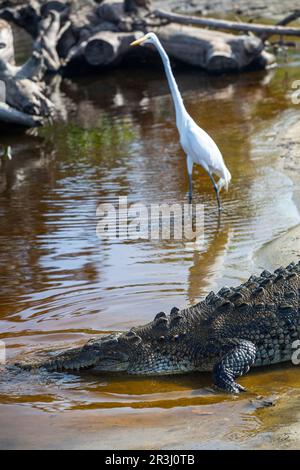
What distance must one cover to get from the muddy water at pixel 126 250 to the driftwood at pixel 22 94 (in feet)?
1.80

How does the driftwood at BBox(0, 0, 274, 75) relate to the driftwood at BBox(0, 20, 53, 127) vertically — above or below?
above

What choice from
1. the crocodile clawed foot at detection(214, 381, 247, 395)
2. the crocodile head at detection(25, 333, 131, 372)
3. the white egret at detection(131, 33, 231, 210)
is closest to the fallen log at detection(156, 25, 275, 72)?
the white egret at detection(131, 33, 231, 210)

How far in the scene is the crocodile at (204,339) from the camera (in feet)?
A: 20.7

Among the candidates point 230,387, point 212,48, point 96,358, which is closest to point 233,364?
point 230,387

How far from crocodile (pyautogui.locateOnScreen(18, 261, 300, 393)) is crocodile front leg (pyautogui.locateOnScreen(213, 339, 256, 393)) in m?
0.01

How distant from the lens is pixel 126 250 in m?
9.27

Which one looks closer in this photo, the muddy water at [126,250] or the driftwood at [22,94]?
the muddy water at [126,250]

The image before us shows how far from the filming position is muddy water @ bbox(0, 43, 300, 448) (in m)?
5.64

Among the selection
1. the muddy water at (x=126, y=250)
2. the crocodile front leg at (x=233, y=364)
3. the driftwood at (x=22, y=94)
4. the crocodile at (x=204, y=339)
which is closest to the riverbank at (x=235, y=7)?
the muddy water at (x=126, y=250)

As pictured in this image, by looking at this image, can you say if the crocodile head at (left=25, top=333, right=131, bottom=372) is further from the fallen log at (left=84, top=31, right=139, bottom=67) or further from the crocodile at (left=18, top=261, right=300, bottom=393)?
the fallen log at (left=84, top=31, right=139, bottom=67)

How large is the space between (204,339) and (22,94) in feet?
27.6

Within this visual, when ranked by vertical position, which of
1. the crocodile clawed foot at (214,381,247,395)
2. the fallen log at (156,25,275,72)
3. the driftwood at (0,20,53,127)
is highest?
the fallen log at (156,25,275,72)

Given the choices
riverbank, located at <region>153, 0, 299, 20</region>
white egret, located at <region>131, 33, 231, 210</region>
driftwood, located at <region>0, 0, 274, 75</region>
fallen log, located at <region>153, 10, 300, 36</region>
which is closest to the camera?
white egret, located at <region>131, 33, 231, 210</region>

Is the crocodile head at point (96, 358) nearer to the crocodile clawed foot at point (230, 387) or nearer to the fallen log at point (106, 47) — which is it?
the crocodile clawed foot at point (230, 387)
